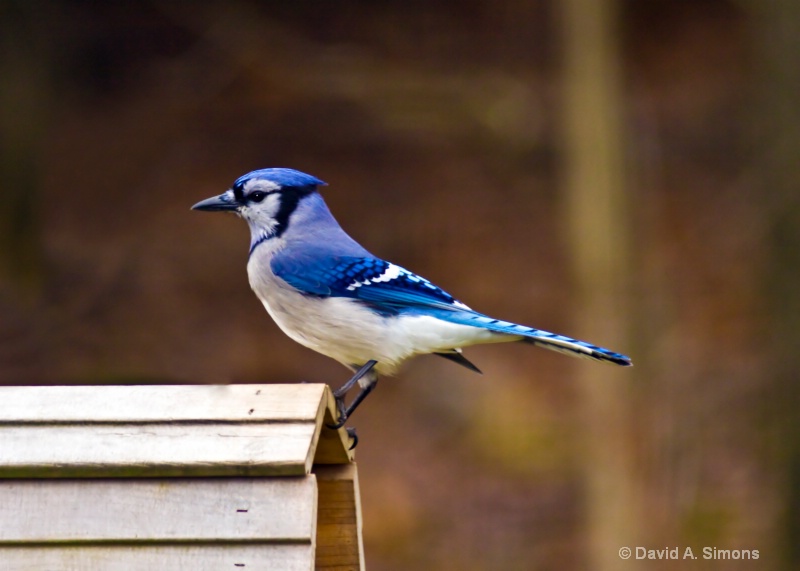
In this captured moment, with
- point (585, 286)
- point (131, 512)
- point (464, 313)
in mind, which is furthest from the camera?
point (585, 286)

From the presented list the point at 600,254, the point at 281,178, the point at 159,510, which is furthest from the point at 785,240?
the point at 159,510

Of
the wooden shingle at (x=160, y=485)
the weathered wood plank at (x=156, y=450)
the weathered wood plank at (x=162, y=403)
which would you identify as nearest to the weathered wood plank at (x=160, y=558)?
the wooden shingle at (x=160, y=485)

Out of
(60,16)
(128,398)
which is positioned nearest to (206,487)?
(128,398)

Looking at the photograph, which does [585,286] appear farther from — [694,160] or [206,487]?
[206,487]

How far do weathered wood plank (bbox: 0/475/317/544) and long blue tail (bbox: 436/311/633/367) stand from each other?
0.62 m

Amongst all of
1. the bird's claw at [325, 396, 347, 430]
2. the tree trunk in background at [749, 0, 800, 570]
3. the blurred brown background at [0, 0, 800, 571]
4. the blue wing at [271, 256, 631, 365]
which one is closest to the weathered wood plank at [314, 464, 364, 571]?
the bird's claw at [325, 396, 347, 430]

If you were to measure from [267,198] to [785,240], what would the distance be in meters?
2.07

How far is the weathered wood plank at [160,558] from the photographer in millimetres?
1567

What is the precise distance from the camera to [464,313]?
228 cm

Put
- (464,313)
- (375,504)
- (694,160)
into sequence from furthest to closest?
1. (694,160)
2. (375,504)
3. (464,313)

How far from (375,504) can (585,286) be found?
5.02 ft

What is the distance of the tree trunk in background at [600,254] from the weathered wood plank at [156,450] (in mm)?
2589

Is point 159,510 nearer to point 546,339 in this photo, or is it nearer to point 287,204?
point 546,339

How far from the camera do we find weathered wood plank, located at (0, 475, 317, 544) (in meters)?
1.59
